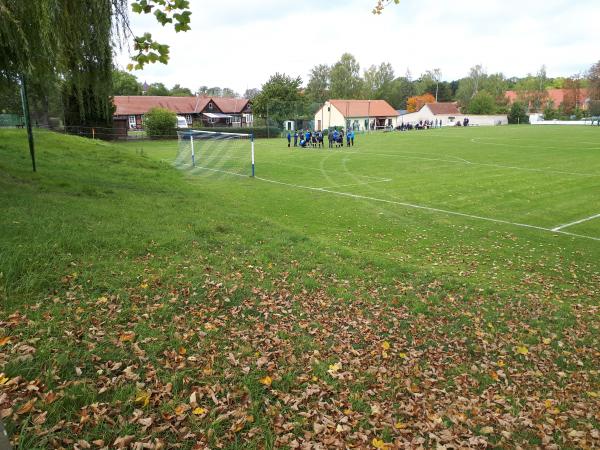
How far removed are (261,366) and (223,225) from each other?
5382 mm

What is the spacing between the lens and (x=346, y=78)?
97562 millimetres

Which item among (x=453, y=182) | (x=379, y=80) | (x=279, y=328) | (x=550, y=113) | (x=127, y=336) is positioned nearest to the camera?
(x=127, y=336)

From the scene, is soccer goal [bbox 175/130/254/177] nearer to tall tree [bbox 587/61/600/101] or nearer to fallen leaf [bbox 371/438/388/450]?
fallen leaf [bbox 371/438/388/450]

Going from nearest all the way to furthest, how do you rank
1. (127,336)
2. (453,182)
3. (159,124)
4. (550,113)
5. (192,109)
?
1. (127,336)
2. (453,182)
3. (159,124)
4. (192,109)
5. (550,113)

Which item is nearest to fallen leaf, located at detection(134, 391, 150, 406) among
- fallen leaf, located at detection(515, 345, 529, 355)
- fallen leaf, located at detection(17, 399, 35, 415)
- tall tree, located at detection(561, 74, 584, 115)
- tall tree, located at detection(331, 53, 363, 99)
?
fallen leaf, located at detection(17, 399, 35, 415)

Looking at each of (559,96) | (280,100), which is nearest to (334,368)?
(280,100)

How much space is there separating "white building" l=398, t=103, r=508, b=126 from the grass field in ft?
292

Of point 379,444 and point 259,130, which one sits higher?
point 259,130

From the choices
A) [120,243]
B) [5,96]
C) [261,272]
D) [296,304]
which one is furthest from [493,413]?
[5,96]

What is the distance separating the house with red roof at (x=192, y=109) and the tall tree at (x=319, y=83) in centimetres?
2680

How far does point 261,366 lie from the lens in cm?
474

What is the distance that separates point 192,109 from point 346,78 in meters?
40.6

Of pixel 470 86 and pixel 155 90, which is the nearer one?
pixel 155 90

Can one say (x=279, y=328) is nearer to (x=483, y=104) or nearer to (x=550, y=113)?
(x=483, y=104)
